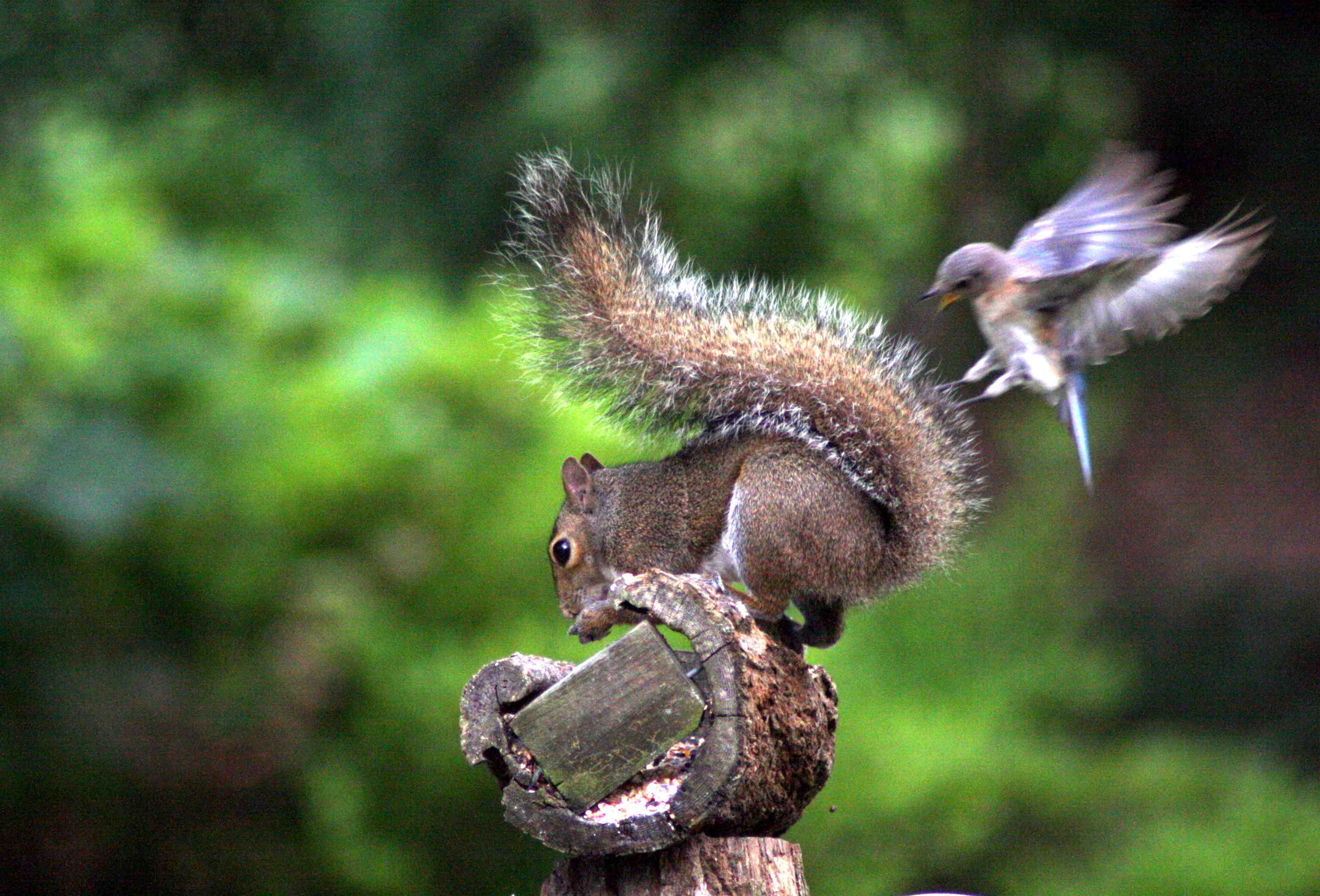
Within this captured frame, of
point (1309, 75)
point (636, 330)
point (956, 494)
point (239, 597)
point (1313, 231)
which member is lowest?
point (956, 494)

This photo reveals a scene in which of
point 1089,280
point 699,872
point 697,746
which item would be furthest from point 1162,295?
point 699,872

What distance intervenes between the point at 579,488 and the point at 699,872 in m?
0.79

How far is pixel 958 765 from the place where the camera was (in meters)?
3.72

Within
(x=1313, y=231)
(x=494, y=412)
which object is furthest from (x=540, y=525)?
(x=1313, y=231)

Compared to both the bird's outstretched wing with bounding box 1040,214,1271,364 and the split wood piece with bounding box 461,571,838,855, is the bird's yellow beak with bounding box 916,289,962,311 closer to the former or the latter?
the bird's outstretched wing with bounding box 1040,214,1271,364

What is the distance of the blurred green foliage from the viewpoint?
12.2 feet

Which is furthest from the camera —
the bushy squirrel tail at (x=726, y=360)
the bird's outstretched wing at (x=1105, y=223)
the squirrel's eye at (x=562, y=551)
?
the squirrel's eye at (x=562, y=551)

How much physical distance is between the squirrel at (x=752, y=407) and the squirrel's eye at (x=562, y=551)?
0.16 m

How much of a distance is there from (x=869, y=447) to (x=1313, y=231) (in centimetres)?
363

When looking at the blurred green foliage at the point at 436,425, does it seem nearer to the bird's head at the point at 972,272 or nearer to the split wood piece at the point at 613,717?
the bird's head at the point at 972,272

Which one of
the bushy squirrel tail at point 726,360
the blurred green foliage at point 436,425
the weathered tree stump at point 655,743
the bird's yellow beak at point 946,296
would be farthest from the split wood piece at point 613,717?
the blurred green foliage at point 436,425

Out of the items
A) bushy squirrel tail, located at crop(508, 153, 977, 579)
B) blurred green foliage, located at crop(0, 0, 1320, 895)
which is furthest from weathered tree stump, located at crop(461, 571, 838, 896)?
blurred green foliage, located at crop(0, 0, 1320, 895)

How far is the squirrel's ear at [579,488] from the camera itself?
2.19m

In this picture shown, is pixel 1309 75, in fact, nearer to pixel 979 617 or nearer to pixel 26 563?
pixel 979 617
